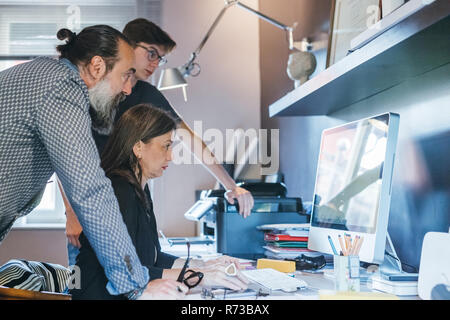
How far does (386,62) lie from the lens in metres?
1.43

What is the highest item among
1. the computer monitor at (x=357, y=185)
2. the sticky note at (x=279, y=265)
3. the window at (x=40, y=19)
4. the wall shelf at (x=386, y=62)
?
the window at (x=40, y=19)

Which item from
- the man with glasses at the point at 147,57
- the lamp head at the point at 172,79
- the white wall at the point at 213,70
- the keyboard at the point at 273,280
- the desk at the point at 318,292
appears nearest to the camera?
the desk at the point at 318,292

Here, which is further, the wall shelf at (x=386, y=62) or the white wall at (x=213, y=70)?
the white wall at (x=213, y=70)

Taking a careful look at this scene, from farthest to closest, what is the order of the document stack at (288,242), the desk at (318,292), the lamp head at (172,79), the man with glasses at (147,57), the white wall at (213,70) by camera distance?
1. the white wall at (213,70)
2. the lamp head at (172,79)
3. the man with glasses at (147,57)
4. the document stack at (288,242)
5. the desk at (318,292)

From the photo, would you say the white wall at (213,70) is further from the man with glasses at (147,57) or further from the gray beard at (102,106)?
the gray beard at (102,106)

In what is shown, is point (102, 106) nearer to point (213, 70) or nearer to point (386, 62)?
point (386, 62)

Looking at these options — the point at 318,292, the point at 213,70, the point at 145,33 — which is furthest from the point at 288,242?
the point at 213,70

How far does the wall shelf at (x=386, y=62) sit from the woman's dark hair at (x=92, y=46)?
737 millimetres

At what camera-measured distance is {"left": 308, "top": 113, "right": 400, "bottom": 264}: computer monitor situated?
1.28 meters

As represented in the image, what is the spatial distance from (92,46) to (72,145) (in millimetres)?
413

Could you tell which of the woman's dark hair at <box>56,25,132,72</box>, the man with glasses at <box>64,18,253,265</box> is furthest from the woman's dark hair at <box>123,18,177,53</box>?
the woman's dark hair at <box>56,25,132,72</box>

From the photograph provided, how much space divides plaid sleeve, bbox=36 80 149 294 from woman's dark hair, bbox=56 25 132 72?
0.83 ft

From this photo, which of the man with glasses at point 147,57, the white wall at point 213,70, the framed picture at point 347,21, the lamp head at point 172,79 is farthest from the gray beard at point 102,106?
the white wall at point 213,70

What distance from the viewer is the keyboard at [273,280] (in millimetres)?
1290
